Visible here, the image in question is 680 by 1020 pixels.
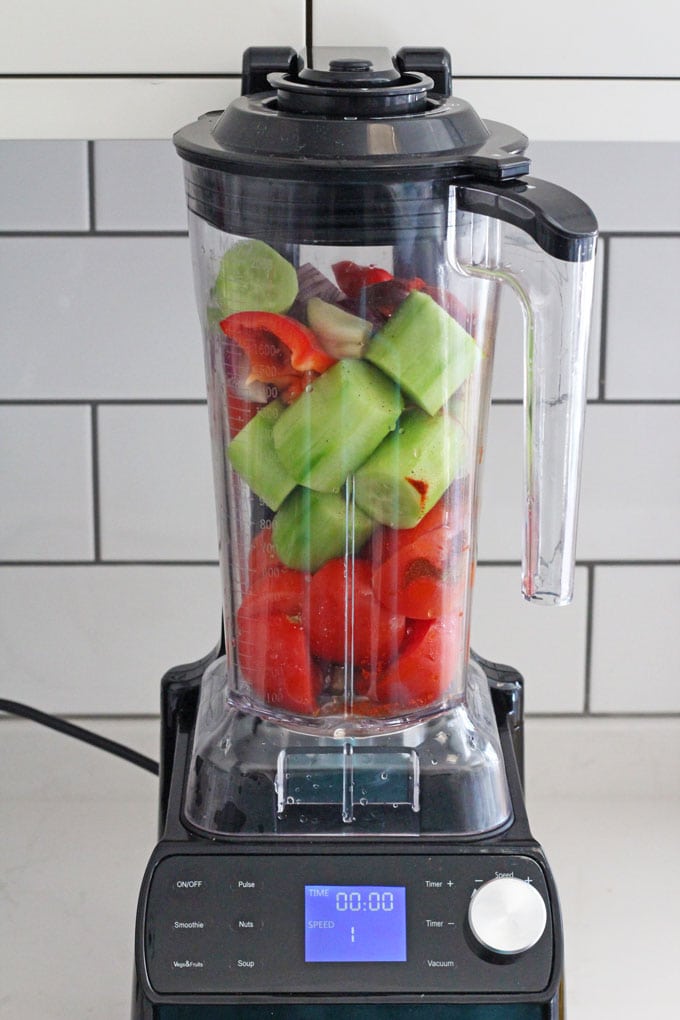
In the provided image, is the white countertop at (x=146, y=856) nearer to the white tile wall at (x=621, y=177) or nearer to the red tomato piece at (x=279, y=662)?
the red tomato piece at (x=279, y=662)

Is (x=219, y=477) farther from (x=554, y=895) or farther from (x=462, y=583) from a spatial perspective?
(x=554, y=895)

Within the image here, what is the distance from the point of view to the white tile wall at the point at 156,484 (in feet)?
2.81

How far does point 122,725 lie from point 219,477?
0.35 m

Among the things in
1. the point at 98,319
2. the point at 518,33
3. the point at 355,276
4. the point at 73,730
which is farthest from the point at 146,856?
the point at 518,33

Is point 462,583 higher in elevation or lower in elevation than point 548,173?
lower

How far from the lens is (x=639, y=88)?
0.55m

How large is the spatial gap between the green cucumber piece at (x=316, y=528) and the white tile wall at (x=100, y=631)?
303 millimetres

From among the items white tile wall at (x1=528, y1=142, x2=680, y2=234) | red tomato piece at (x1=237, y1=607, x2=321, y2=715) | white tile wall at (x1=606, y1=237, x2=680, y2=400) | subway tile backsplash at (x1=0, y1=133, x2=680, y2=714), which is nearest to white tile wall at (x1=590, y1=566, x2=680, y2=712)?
subway tile backsplash at (x1=0, y1=133, x2=680, y2=714)

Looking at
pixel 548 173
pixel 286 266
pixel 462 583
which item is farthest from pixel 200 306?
pixel 548 173

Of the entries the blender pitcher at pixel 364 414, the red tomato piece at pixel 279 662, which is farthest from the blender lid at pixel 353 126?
→ the red tomato piece at pixel 279 662

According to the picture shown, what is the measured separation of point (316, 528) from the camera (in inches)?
22.7

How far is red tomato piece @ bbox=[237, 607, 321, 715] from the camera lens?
61cm

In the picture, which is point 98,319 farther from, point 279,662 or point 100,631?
point 279,662

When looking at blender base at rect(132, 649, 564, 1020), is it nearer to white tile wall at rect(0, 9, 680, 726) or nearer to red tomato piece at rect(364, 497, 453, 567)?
red tomato piece at rect(364, 497, 453, 567)
